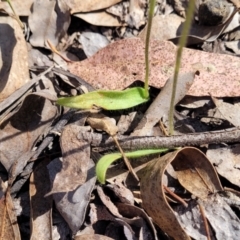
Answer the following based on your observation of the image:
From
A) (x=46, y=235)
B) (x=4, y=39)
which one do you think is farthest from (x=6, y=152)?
(x=4, y=39)

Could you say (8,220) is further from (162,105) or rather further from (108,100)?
(162,105)

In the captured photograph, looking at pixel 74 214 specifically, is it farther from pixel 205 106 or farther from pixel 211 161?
pixel 205 106

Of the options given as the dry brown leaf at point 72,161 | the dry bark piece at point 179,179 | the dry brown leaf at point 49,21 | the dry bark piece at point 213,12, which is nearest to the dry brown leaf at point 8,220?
the dry brown leaf at point 72,161

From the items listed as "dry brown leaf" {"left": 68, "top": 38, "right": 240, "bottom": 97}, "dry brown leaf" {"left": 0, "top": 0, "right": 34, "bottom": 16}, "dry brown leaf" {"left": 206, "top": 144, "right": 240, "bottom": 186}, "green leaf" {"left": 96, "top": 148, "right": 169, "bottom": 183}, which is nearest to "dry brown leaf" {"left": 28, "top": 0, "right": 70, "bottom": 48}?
"dry brown leaf" {"left": 0, "top": 0, "right": 34, "bottom": 16}

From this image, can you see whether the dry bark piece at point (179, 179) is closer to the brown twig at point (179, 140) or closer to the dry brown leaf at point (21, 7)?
the brown twig at point (179, 140)

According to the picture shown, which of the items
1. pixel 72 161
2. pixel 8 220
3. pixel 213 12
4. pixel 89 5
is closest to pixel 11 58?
pixel 89 5

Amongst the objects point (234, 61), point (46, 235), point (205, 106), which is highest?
point (234, 61)
